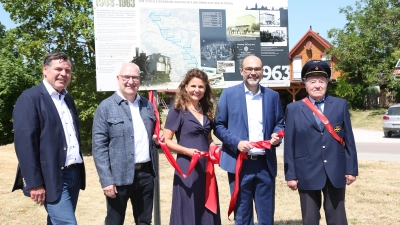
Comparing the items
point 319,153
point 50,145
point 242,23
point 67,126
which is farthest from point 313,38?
point 50,145

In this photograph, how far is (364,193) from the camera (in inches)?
328

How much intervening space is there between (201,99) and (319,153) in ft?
4.33

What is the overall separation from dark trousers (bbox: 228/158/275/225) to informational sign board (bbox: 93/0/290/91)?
2.02 metres

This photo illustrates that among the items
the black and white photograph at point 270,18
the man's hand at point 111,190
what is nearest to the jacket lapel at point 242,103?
the man's hand at point 111,190

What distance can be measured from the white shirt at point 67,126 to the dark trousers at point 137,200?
21.0 inches

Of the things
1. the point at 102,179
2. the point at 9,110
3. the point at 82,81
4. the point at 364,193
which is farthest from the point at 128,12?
the point at 9,110

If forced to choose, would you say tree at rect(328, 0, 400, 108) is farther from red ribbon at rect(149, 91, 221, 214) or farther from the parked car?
red ribbon at rect(149, 91, 221, 214)

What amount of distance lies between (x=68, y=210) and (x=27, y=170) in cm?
50

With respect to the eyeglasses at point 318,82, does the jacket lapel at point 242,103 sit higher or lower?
lower

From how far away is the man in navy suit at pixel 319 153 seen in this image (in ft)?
14.1

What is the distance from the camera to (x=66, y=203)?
3.70 m

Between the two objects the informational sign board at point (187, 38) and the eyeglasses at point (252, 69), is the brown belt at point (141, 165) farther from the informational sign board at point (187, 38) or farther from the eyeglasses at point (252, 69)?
the informational sign board at point (187, 38)

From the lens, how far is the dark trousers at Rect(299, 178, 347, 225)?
4297mm

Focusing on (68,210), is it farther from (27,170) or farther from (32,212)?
(32,212)
